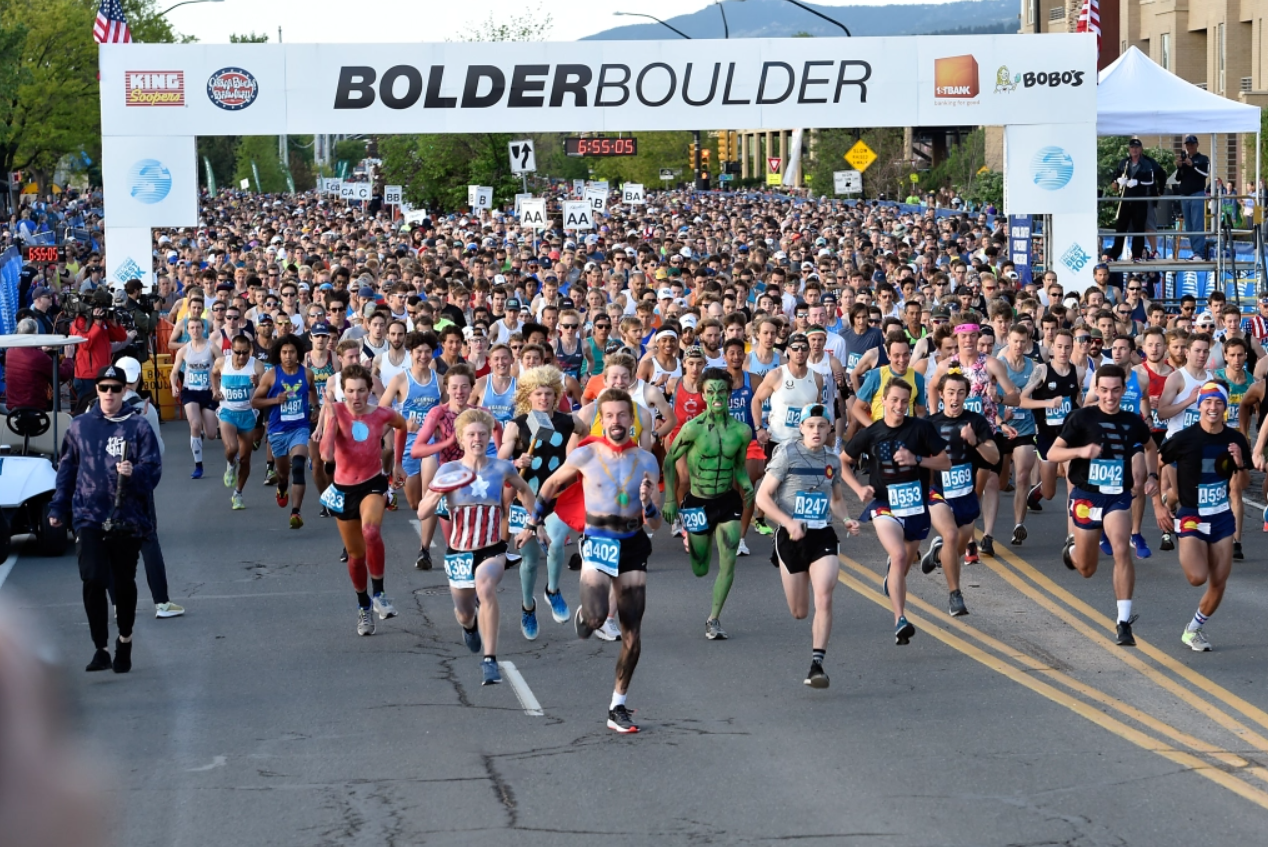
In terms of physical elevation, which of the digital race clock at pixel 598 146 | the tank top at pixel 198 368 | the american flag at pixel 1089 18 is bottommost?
the tank top at pixel 198 368

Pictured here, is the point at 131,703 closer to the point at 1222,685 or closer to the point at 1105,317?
the point at 1222,685

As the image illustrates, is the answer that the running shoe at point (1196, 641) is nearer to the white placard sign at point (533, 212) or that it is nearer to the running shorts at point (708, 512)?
the running shorts at point (708, 512)

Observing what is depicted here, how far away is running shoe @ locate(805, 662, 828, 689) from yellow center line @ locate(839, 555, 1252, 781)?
4.27ft

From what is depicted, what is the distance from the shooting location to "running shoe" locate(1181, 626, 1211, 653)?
10570 mm

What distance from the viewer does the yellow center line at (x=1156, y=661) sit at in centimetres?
897

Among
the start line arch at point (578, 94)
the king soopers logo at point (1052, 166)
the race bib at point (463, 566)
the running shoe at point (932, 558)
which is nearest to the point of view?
the race bib at point (463, 566)

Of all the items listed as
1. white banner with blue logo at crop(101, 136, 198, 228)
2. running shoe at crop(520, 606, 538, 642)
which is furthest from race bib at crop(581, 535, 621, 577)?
white banner with blue logo at crop(101, 136, 198, 228)

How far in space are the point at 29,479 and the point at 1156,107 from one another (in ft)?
60.7

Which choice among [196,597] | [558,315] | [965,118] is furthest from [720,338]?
[965,118]

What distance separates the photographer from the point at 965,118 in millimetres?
25859

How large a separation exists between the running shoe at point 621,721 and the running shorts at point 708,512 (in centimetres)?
225

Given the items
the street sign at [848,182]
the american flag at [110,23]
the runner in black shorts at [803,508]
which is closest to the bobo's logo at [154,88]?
the american flag at [110,23]

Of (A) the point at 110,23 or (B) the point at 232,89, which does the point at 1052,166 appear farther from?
(A) the point at 110,23

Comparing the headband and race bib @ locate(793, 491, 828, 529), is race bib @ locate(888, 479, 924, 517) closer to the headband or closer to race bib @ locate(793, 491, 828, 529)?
race bib @ locate(793, 491, 828, 529)
